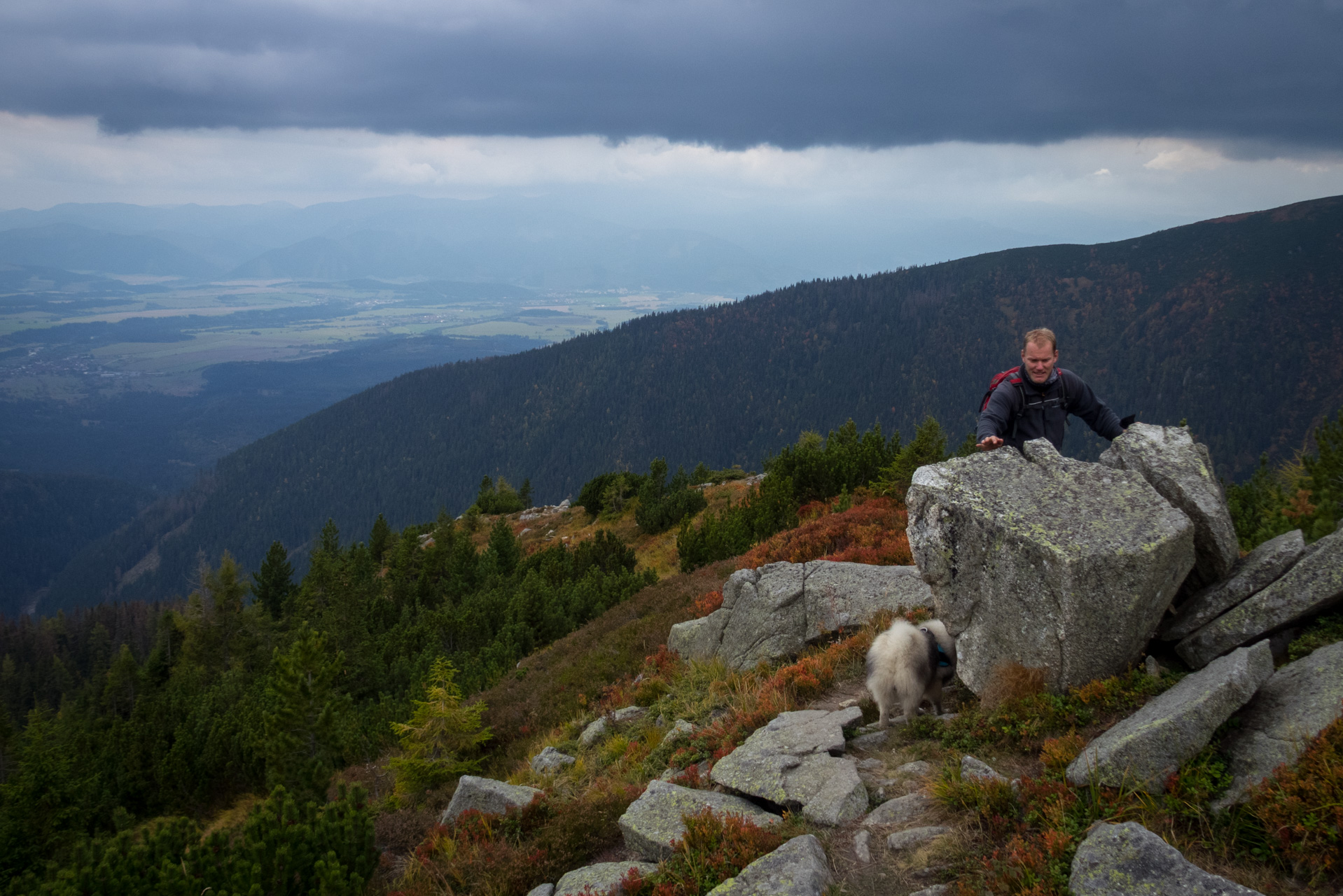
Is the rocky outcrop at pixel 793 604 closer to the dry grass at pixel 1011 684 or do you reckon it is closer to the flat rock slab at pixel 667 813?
the dry grass at pixel 1011 684

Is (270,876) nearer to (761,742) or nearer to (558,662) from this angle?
(761,742)

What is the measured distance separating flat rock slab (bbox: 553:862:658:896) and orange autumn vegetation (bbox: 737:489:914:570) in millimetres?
8739

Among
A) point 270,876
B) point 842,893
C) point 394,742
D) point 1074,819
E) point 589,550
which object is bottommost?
point 394,742

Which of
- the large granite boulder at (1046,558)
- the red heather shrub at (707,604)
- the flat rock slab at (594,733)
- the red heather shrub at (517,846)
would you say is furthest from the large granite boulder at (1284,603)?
the red heather shrub at (707,604)

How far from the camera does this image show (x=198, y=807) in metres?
23.0

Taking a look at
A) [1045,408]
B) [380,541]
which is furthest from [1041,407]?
[380,541]

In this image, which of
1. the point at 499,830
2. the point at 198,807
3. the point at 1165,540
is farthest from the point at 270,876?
the point at 198,807

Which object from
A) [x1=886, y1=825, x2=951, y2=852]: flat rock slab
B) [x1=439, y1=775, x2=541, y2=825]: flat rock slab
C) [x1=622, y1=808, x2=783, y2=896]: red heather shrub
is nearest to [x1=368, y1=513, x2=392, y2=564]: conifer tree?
[x1=439, y1=775, x2=541, y2=825]: flat rock slab

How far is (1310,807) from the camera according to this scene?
4.34 meters

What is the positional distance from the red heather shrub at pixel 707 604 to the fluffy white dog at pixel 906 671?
7.03 m

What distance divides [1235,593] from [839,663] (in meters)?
4.74

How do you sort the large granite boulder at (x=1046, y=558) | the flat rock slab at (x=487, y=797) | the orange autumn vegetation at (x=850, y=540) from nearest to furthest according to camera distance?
the large granite boulder at (x=1046, y=558) → the flat rock slab at (x=487, y=797) → the orange autumn vegetation at (x=850, y=540)

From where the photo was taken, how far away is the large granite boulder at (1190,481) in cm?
684

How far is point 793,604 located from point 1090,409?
225 inches
